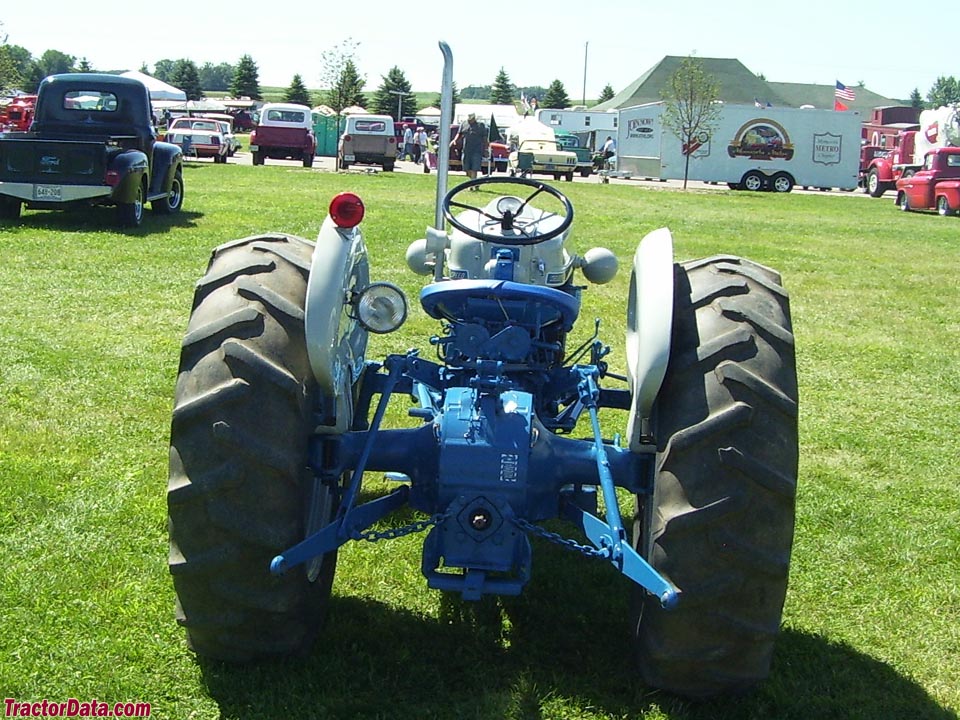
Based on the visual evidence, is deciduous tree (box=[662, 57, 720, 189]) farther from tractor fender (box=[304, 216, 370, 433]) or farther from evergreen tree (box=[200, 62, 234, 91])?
evergreen tree (box=[200, 62, 234, 91])

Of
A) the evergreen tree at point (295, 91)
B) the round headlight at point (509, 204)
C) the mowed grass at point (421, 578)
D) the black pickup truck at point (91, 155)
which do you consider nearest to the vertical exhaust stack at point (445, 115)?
the round headlight at point (509, 204)

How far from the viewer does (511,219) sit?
4.97 m

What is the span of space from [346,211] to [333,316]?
42 centimetres

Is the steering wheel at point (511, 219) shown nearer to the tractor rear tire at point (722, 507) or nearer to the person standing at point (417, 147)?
the tractor rear tire at point (722, 507)

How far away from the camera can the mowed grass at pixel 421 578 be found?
150 inches

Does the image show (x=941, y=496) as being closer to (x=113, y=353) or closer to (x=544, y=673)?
(x=544, y=673)

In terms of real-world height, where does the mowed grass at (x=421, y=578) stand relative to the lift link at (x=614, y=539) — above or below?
below

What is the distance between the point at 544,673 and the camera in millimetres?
3969

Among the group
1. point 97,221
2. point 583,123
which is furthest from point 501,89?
point 97,221

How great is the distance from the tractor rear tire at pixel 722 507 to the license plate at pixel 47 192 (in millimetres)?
13348

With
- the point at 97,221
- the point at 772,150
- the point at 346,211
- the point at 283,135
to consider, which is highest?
the point at 772,150

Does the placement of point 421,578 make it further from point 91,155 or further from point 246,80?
point 246,80

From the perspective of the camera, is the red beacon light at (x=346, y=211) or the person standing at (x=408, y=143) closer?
the red beacon light at (x=346, y=211)

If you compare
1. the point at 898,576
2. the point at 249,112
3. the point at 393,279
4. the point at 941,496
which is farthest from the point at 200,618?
the point at 249,112
